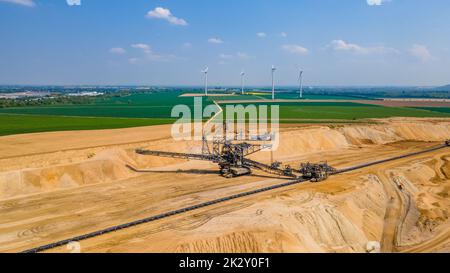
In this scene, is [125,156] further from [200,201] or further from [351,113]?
[351,113]

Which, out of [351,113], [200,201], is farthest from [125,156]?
[351,113]

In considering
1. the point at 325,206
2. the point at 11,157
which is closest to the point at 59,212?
the point at 11,157

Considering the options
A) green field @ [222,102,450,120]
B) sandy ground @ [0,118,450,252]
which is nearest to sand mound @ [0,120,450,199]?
sandy ground @ [0,118,450,252]

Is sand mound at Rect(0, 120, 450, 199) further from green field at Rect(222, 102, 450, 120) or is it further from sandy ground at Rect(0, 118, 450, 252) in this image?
green field at Rect(222, 102, 450, 120)

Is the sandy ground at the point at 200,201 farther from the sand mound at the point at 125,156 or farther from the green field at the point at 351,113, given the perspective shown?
the green field at the point at 351,113

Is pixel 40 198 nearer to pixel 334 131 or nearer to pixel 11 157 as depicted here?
pixel 11 157

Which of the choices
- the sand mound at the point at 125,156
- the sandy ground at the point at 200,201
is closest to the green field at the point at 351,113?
the sand mound at the point at 125,156

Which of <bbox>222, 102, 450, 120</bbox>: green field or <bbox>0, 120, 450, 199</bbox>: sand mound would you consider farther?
<bbox>222, 102, 450, 120</bbox>: green field
